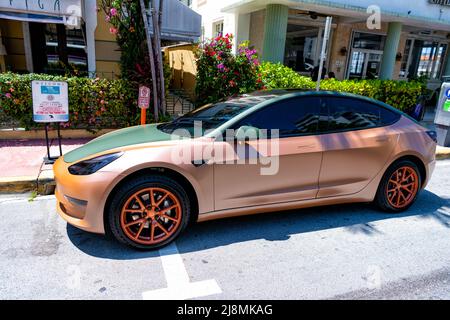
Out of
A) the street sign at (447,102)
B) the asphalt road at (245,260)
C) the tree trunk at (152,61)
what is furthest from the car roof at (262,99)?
the street sign at (447,102)

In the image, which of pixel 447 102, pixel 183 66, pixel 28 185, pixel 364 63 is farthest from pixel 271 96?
pixel 364 63

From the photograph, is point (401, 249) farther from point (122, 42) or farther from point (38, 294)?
point (122, 42)

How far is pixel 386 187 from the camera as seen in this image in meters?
4.02

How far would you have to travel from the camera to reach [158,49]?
6.54 m

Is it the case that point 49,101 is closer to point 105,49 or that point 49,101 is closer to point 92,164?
point 92,164

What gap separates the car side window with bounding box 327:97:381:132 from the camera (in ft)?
12.4

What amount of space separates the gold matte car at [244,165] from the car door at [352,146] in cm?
1

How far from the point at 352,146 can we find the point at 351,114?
0.43 metres

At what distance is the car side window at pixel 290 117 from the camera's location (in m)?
3.43

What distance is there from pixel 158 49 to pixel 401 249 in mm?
5436

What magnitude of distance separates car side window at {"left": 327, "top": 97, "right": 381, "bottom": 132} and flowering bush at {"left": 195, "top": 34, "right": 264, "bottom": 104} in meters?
3.79

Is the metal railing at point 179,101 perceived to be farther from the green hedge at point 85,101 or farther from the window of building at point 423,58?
the window of building at point 423,58

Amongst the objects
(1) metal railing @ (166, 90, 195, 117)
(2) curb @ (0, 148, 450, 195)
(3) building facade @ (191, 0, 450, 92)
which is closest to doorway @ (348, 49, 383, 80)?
(3) building facade @ (191, 0, 450, 92)
